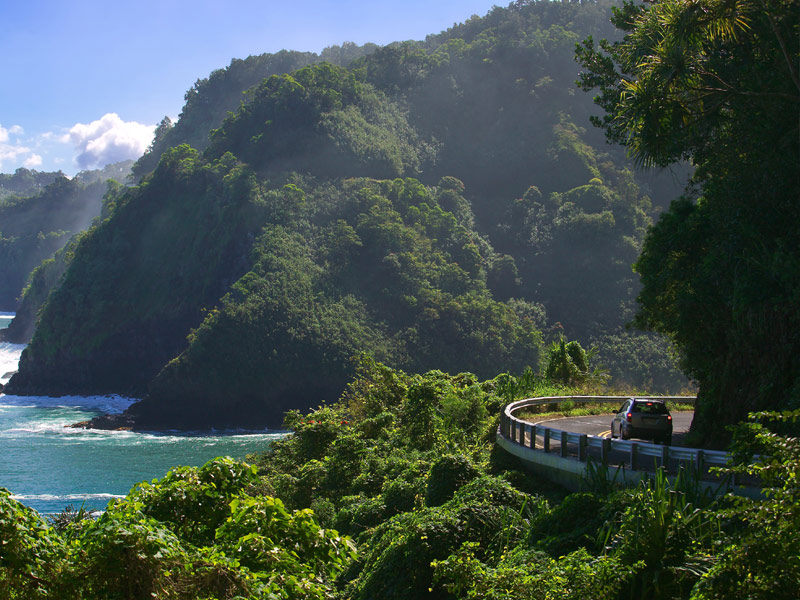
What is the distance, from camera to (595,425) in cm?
1969

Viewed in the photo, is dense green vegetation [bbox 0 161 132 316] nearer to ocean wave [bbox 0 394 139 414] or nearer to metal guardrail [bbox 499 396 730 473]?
ocean wave [bbox 0 394 139 414]

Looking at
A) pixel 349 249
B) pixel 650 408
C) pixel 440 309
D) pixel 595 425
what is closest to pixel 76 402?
pixel 349 249

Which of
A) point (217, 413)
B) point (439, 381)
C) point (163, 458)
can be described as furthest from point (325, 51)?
point (439, 381)

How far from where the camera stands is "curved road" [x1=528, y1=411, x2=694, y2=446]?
17906mm

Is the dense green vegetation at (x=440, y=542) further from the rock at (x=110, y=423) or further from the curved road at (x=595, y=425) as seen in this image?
the rock at (x=110, y=423)

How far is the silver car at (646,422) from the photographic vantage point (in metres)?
15.1

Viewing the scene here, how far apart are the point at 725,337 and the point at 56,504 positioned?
34299mm

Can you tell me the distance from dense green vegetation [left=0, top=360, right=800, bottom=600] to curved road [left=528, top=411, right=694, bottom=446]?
3.65 meters

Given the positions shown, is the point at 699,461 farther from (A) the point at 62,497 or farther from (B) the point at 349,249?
(B) the point at 349,249

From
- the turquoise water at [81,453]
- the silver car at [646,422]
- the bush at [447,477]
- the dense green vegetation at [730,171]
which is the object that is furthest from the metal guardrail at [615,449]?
the turquoise water at [81,453]

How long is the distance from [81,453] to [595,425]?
44241mm

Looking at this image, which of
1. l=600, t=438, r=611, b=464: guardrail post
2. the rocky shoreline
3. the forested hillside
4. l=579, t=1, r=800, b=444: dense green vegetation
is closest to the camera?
l=600, t=438, r=611, b=464: guardrail post

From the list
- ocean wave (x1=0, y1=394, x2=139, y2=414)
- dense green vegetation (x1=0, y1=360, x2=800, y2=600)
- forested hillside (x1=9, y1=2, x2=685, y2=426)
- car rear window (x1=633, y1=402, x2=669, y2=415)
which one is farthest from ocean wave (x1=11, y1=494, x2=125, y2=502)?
ocean wave (x1=0, y1=394, x2=139, y2=414)

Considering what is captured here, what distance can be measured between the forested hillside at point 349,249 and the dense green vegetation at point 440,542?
5968cm
